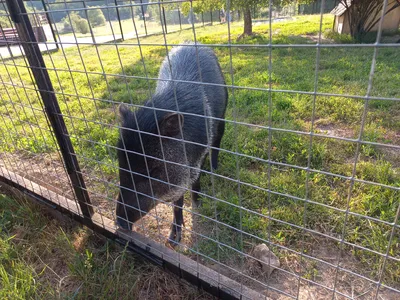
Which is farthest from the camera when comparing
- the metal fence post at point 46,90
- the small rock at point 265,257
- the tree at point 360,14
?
the tree at point 360,14

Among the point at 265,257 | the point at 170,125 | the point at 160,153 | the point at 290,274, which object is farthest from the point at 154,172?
the point at 290,274

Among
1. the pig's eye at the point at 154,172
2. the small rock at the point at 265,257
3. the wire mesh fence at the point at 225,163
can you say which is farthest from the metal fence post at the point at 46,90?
the small rock at the point at 265,257

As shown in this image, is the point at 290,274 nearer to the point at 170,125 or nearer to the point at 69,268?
the point at 170,125

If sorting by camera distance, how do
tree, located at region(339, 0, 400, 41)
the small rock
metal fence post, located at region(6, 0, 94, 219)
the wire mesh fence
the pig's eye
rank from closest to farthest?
the wire mesh fence → metal fence post, located at region(6, 0, 94, 219) → the small rock → the pig's eye → tree, located at region(339, 0, 400, 41)

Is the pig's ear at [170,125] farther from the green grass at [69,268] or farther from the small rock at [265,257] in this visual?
the small rock at [265,257]

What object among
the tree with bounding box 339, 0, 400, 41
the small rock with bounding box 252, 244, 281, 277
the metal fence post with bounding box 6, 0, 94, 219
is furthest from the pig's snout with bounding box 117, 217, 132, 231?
the tree with bounding box 339, 0, 400, 41

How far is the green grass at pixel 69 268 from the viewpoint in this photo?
1734 mm

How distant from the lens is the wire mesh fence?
136 cm

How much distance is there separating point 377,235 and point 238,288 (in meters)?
1.00

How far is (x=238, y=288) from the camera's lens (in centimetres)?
162

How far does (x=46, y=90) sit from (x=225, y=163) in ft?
5.59

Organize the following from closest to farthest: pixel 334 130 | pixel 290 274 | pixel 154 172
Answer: pixel 290 274
pixel 154 172
pixel 334 130

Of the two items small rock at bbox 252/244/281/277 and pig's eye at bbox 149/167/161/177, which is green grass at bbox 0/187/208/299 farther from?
pig's eye at bbox 149/167/161/177

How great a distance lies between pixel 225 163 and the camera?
2.96m
